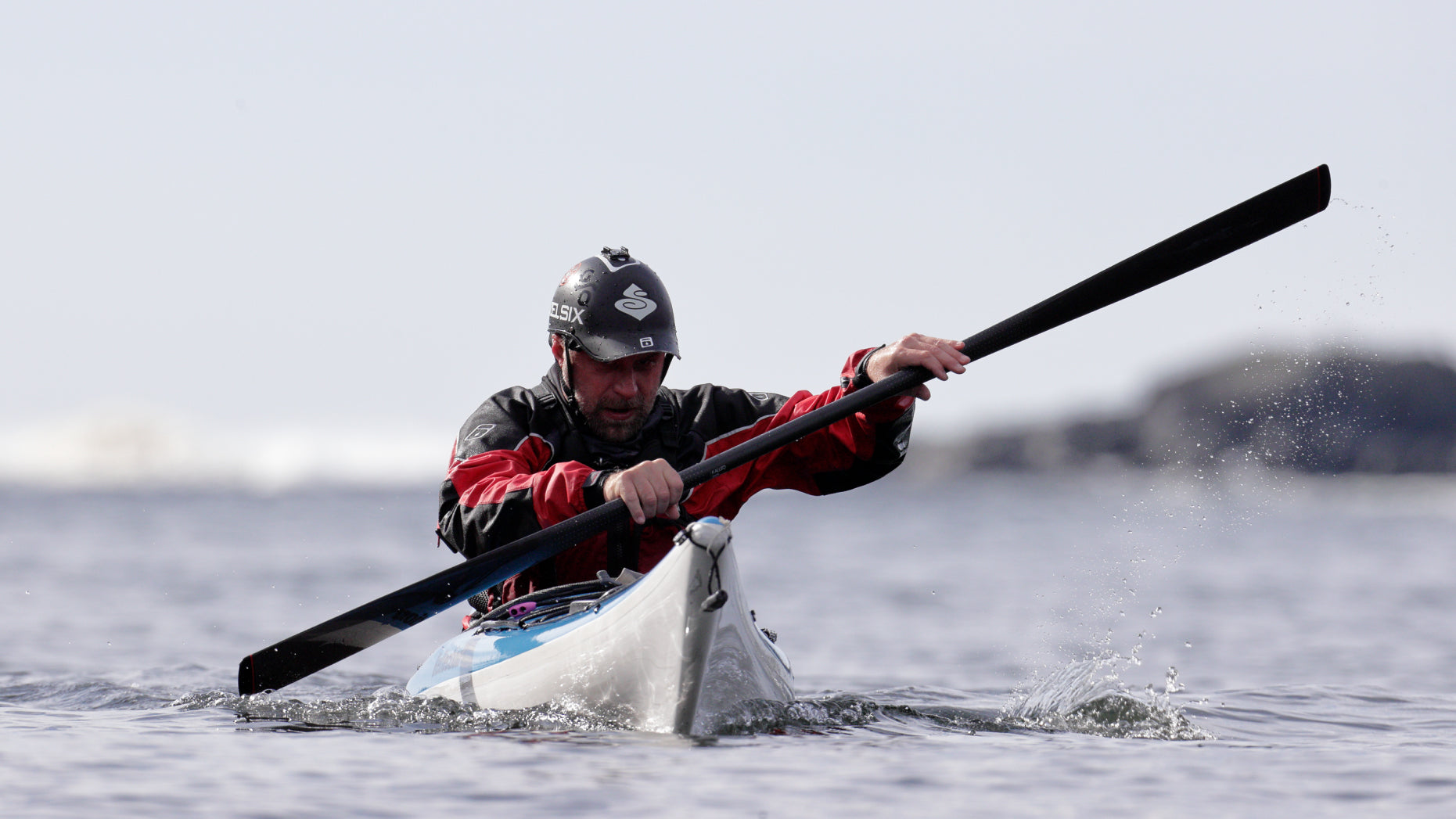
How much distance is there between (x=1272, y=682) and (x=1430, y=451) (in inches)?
2389

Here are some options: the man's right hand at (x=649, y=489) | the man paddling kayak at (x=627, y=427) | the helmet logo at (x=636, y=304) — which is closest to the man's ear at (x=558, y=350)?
the man paddling kayak at (x=627, y=427)

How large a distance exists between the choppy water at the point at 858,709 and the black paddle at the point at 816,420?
306mm

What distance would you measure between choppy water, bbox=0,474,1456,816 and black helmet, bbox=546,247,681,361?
5.03 ft

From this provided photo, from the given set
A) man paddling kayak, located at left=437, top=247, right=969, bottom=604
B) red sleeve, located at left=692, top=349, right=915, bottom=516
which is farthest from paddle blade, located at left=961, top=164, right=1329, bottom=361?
red sleeve, located at left=692, top=349, right=915, bottom=516

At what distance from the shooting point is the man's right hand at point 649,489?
198 inches

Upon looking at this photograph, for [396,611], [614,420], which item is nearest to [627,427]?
[614,420]

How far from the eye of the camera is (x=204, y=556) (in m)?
29.2

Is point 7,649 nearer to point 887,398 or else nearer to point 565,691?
point 565,691

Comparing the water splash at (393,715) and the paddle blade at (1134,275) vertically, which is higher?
the paddle blade at (1134,275)

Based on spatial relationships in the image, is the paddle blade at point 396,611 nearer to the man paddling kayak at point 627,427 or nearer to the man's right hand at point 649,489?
the man paddling kayak at point 627,427

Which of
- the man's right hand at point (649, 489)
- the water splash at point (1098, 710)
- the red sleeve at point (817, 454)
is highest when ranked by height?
the red sleeve at point (817, 454)

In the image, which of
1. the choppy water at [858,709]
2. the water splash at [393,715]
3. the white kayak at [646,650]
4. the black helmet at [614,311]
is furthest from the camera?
the black helmet at [614,311]

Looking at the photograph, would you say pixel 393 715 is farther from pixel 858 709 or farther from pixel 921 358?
pixel 921 358

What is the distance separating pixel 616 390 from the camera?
6.05 meters
